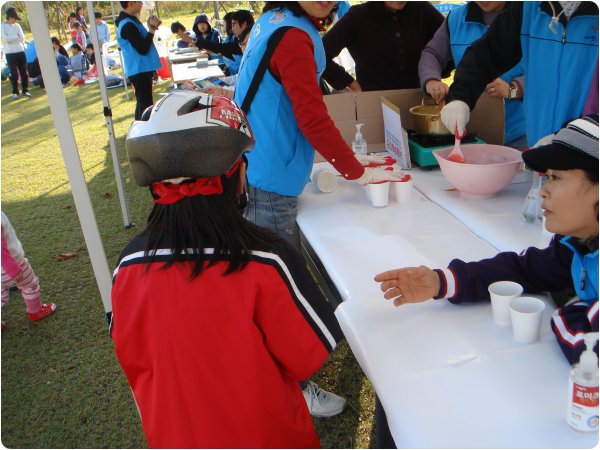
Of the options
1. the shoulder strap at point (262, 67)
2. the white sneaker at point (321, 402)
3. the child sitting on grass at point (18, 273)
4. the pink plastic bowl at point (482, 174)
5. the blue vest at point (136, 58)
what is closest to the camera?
the shoulder strap at point (262, 67)

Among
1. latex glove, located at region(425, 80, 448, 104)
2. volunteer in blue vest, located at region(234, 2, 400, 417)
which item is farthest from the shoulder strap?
latex glove, located at region(425, 80, 448, 104)

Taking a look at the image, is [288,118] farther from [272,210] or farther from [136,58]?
[136,58]

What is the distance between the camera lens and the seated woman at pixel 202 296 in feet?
3.51

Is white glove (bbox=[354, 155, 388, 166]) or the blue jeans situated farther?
white glove (bbox=[354, 155, 388, 166])

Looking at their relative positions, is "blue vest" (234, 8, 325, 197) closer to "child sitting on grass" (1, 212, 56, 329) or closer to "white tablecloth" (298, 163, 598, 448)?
"white tablecloth" (298, 163, 598, 448)

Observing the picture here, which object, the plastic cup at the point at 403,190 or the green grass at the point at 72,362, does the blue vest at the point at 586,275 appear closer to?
the plastic cup at the point at 403,190

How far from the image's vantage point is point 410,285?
137cm

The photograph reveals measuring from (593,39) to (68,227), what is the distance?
407 cm

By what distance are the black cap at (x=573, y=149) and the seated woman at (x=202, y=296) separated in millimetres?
618

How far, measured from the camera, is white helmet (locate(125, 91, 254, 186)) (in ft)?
3.47

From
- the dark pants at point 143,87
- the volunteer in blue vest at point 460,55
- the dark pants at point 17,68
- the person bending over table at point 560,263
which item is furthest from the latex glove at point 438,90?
the dark pants at point 17,68

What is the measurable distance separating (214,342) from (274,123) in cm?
103

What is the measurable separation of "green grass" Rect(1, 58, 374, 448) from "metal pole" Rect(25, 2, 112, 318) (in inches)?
19.9

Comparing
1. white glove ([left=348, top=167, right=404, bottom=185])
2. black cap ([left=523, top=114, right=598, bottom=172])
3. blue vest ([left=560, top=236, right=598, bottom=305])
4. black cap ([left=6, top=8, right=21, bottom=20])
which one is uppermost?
black cap ([left=6, top=8, right=21, bottom=20])
